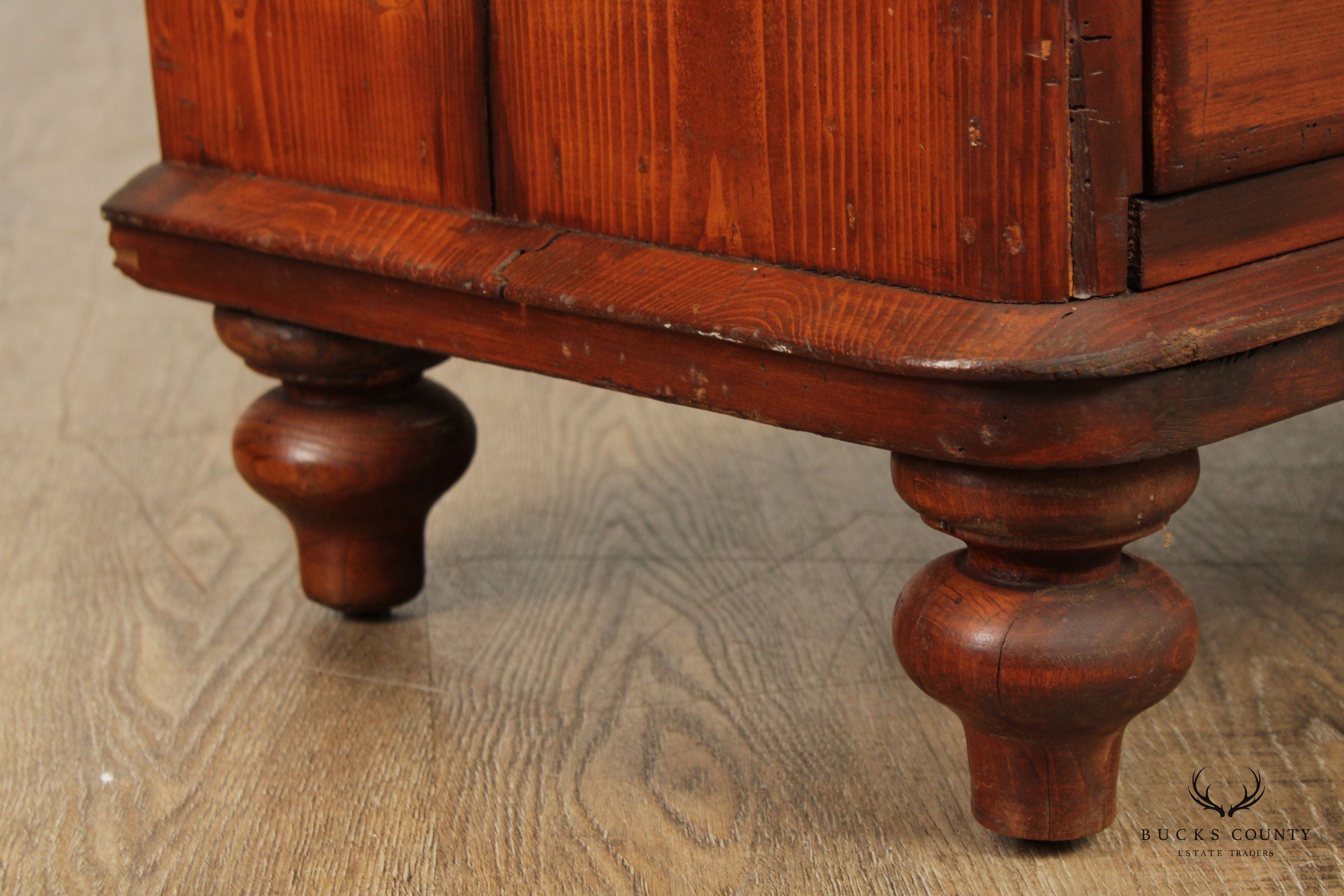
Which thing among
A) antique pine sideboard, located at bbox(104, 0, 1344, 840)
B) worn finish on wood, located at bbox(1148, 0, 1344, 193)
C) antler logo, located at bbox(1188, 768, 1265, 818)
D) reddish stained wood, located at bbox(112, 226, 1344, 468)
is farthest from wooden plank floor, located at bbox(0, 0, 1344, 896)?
worn finish on wood, located at bbox(1148, 0, 1344, 193)

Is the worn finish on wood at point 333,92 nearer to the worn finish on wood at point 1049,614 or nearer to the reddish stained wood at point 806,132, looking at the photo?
the reddish stained wood at point 806,132

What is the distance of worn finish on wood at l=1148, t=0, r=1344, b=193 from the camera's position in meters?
0.62

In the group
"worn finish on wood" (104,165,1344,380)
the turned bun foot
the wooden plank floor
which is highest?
"worn finish on wood" (104,165,1344,380)

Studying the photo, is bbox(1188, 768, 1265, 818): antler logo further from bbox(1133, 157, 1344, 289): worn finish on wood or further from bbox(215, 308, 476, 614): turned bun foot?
bbox(215, 308, 476, 614): turned bun foot

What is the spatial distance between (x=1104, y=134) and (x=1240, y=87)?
0.07 metres

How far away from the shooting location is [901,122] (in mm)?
646

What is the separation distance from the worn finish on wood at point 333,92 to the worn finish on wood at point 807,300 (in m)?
0.02

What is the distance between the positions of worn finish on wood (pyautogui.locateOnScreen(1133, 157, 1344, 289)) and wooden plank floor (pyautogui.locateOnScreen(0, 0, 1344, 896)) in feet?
0.90

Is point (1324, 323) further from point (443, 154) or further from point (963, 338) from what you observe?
point (443, 154)

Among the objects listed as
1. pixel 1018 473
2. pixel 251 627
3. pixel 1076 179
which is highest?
pixel 1076 179

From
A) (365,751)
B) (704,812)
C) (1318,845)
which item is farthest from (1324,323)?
(365,751)

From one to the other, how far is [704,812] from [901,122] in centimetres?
35

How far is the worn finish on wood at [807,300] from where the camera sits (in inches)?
24.5

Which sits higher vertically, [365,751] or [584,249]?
[584,249]
